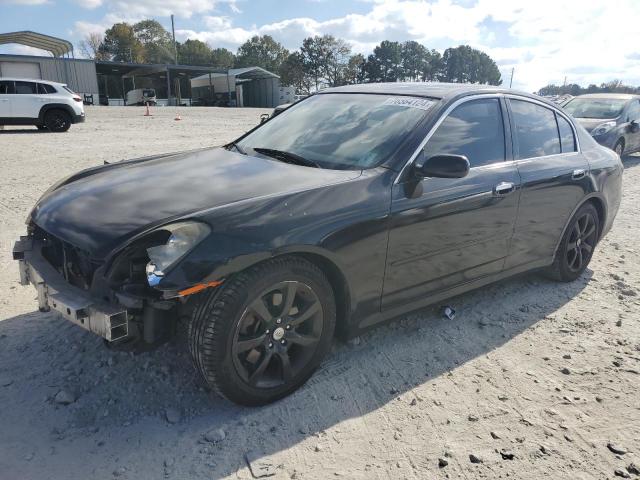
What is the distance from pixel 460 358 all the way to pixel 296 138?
1880 mm

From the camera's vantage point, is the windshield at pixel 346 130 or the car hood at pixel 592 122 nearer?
the windshield at pixel 346 130

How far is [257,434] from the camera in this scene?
2529 mm

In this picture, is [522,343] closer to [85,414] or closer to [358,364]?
[358,364]

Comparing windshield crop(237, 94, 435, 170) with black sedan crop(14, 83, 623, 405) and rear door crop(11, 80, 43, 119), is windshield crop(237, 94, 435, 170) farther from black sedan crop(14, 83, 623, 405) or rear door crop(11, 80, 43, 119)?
rear door crop(11, 80, 43, 119)

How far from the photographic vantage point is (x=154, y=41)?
8644cm

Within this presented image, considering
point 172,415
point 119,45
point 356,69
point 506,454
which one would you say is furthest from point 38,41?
point 356,69

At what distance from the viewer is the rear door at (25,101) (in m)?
14.9

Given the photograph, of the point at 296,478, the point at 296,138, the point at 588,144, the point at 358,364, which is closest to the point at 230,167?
the point at 296,138

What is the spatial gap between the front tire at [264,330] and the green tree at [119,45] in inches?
3345

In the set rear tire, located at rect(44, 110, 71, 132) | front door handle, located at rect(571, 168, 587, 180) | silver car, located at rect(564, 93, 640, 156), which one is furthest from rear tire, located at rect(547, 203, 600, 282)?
rear tire, located at rect(44, 110, 71, 132)

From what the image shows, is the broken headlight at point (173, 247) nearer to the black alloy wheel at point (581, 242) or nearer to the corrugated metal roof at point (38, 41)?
the black alloy wheel at point (581, 242)

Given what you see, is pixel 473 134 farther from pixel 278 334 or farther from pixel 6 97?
pixel 6 97

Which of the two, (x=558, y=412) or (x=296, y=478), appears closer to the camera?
(x=296, y=478)

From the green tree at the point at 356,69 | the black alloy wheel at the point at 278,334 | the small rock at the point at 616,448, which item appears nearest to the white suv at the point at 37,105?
the black alloy wheel at the point at 278,334
